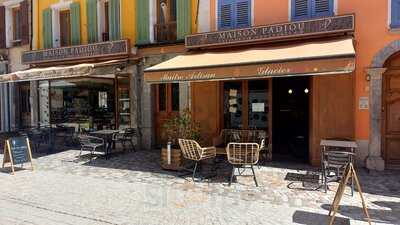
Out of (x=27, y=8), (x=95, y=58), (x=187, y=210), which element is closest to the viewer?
(x=187, y=210)

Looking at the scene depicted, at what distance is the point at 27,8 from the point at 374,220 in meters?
14.3

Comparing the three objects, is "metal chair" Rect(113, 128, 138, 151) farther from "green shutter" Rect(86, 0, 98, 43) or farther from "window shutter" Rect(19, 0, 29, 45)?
"window shutter" Rect(19, 0, 29, 45)

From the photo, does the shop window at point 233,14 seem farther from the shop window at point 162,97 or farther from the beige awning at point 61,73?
the beige awning at point 61,73

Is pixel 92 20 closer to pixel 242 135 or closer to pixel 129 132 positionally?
pixel 129 132

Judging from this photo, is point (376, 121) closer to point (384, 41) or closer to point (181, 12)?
point (384, 41)

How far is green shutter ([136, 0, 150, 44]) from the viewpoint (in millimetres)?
11078

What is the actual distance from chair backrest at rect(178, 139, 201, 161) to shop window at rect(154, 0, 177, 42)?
469 cm

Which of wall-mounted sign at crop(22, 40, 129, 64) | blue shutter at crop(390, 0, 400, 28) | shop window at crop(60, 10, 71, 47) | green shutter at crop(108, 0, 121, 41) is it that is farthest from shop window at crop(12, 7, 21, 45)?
blue shutter at crop(390, 0, 400, 28)

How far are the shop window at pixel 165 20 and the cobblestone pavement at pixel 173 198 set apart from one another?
181 inches

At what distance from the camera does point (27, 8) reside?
14.0 meters

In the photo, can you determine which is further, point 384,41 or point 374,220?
point 384,41

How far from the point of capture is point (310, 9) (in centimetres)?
867

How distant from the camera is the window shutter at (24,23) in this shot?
46.1ft

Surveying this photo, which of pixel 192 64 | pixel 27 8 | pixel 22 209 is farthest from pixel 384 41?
pixel 27 8
